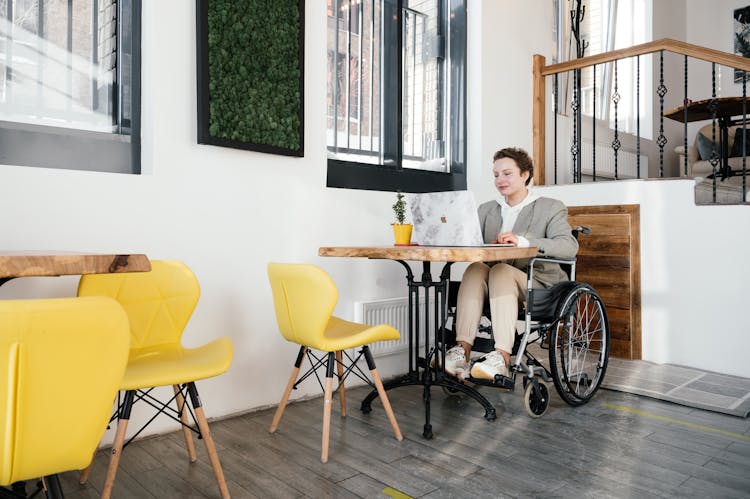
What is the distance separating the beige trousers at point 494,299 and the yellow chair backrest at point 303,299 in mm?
822

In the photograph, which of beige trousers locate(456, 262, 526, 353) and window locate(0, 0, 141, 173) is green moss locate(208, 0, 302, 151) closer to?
window locate(0, 0, 141, 173)

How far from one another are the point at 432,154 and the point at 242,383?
207 centimetres

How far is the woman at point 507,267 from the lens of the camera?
256cm

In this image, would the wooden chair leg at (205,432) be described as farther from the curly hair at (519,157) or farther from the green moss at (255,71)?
the curly hair at (519,157)

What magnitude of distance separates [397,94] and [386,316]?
141cm

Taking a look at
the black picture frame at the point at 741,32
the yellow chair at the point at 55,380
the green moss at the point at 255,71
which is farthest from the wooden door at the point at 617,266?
the black picture frame at the point at 741,32

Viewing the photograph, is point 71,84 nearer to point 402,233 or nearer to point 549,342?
point 402,233

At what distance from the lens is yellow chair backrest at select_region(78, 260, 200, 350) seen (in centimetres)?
199

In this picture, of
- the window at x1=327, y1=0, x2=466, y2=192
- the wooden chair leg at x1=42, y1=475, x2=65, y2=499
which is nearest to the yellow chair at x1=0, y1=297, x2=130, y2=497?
the wooden chair leg at x1=42, y1=475, x2=65, y2=499

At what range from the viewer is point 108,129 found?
2424 mm

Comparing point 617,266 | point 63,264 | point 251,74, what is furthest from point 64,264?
point 617,266

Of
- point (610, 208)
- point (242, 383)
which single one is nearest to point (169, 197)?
point (242, 383)

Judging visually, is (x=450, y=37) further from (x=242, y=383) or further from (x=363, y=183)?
(x=242, y=383)

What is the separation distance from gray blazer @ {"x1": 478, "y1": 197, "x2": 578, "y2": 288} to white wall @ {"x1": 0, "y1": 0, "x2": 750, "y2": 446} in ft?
2.71
